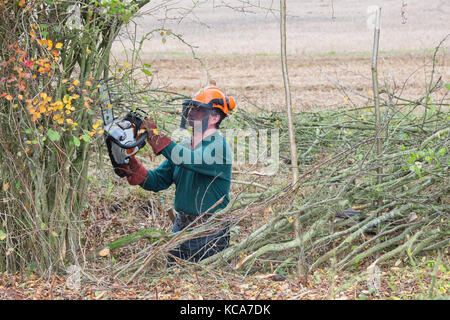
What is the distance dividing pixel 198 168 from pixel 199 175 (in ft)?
0.88

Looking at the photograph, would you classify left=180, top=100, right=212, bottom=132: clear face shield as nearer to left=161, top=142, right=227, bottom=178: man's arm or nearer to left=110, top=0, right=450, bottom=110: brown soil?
left=161, top=142, right=227, bottom=178: man's arm

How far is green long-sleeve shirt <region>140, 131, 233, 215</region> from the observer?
4312 millimetres

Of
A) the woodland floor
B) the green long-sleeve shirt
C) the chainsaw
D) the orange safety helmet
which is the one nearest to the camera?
the woodland floor

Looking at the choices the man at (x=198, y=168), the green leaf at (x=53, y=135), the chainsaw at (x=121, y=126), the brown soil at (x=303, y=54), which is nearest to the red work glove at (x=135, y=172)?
the man at (x=198, y=168)

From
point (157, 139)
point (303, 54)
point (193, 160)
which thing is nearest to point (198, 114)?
point (193, 160)

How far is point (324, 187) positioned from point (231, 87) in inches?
370

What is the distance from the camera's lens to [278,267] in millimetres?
4500

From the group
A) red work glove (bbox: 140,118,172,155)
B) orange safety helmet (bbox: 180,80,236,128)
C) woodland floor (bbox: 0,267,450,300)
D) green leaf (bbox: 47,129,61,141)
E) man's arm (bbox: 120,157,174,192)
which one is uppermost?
orange safety helmet (bbox: 180,80,236,128)

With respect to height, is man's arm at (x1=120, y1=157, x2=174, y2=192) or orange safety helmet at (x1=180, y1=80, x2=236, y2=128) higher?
orange safety helmet at (x1=180, y1=80, x2=236, y2=128)

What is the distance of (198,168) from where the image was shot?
4.36 m

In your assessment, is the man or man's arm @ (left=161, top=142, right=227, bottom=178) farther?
the man

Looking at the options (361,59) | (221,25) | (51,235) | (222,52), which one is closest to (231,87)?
(361,59)

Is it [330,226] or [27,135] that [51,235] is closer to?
[27,135]

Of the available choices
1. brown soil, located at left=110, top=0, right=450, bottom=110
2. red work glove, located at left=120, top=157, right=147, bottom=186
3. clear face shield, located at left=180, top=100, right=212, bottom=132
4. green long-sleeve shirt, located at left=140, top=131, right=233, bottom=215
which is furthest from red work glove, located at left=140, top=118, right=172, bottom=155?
brown soil, located at left=110, top=0, right=450, bottom=110
